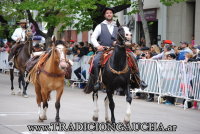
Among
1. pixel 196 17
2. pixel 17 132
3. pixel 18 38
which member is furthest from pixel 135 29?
pixel 17 132

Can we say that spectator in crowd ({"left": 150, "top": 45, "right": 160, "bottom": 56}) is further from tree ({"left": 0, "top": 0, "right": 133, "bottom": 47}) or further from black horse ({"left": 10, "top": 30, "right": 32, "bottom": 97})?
tree ({"left": 0, "top": 0, "right": 133, "bottom": 47})

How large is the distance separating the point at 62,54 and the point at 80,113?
3175 mm

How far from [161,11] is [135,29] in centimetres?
366

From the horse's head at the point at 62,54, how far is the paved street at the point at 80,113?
5.07 ft

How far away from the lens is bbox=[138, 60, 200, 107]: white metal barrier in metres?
18.5

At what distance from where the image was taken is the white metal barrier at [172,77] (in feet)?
60.6

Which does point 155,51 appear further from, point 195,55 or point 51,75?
point 51,75

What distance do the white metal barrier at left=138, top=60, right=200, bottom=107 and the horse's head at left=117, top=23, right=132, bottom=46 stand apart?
5.69 metres

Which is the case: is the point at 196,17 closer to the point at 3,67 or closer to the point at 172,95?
the point at 172,95

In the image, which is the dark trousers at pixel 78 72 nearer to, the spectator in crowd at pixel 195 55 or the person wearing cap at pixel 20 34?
the person wearing cap at pixel 20 34

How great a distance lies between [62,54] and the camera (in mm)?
13375

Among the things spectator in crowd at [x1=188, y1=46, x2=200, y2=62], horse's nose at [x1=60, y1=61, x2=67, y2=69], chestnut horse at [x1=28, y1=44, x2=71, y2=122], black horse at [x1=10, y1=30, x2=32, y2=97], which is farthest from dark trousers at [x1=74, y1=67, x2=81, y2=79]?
horse's nose at [x1=60, y1=61, x2=67, y2=69]

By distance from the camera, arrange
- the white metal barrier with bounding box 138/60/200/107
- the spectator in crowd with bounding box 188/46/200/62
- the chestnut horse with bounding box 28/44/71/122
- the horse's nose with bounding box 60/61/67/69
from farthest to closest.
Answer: the spectator in crowd with bounding box 188/46/200/62 → the white metal barrier with bounding box 138/60/200/107 → the chestnut horse with bounding box 28/44/71/122 → the horse's nose with bounding box 60/61/67/69

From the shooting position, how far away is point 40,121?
46.2 ft
